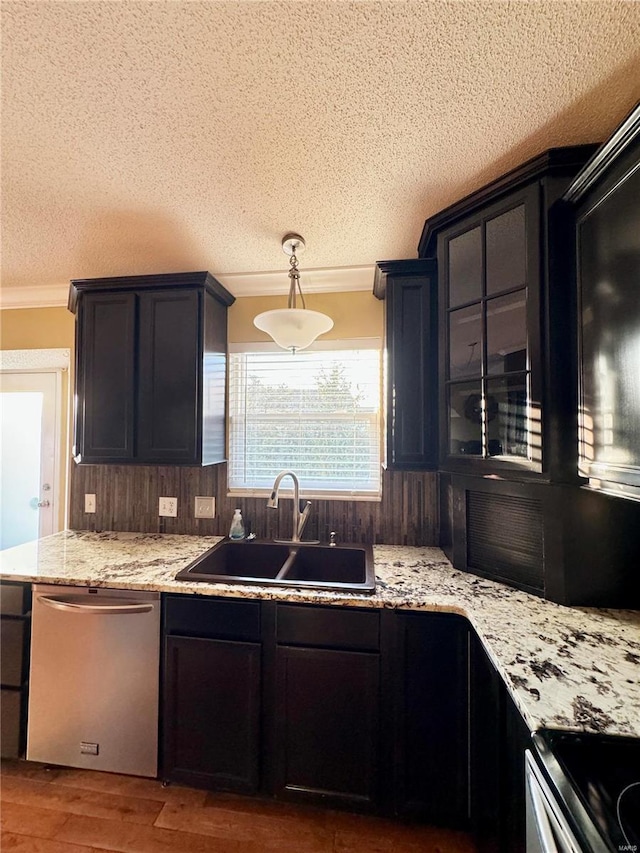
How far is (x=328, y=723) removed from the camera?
1.34 metres

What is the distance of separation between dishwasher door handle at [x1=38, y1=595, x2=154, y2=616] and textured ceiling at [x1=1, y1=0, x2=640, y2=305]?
170 centimetres

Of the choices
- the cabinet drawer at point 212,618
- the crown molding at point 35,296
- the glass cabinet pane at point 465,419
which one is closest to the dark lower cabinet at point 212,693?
the cabinet drawer at point 212,618

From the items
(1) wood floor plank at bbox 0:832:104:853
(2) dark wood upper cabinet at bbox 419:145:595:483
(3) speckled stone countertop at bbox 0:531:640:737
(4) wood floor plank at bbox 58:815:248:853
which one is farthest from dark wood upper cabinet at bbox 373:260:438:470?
(1) wood floor plank at bbox 0:832:104:853

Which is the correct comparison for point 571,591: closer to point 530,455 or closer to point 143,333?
point 530,455

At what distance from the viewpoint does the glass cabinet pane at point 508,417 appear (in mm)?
1267

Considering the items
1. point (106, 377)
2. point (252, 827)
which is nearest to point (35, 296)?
point (106, 377)

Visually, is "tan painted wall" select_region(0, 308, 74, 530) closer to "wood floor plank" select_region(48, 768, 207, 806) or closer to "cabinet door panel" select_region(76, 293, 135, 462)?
"cabinet door panel" select_region(76, 293, 135, 462)

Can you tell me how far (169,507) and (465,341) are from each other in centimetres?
193

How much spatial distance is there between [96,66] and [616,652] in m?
2.17

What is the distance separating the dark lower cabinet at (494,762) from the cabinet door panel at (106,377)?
1941 mm

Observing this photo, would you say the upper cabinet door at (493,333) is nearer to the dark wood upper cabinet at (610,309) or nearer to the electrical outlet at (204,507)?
the dark wood upper cabinet at (610,309)

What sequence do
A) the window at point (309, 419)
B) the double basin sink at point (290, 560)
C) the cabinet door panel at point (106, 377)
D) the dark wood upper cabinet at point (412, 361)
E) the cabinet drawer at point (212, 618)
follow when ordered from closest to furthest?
the cabinet drawer at point (212, 618) < the dark wood upper cabinet at point (412, 361) < the double basin sink at point (290, 560) < the cabinet door panel at point (106, 377) < the window at point (309, 419)

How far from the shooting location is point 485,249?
4.55 ft

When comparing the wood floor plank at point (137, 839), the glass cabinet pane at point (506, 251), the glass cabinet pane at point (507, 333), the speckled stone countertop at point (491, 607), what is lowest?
the wood floor plank at point (137, 839)
